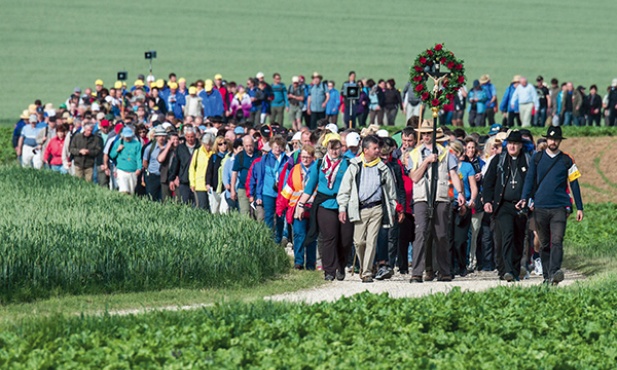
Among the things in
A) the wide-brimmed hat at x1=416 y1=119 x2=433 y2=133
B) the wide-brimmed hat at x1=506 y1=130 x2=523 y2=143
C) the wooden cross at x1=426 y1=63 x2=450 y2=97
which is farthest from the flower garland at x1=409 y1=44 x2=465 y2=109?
the wide-brimmed hat at x1=506 y1=130 x2=523 y2=143

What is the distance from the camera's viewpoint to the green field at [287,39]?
76.7 metres

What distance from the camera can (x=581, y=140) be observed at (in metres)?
41.7

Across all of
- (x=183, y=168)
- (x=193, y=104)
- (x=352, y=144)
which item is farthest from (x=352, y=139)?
(x=193, y=104)

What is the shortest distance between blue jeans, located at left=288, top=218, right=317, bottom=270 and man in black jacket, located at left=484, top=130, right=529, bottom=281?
2.67m

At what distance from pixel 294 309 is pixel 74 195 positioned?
39.5 ft

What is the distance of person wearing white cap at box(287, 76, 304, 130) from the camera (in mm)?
43531

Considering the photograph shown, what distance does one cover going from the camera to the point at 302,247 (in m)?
20.2

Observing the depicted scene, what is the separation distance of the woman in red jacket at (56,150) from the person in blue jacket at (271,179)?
11.2 metres

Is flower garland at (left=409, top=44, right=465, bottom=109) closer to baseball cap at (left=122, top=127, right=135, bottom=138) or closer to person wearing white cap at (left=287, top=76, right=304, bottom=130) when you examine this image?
baseball cap at (left=122, top=127, right=135, bottom=138)

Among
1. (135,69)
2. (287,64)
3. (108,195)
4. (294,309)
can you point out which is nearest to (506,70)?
(287,64)

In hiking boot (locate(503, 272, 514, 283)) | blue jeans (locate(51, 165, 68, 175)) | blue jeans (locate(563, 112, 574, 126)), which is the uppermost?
blue jeans (locate(563, 112, 574, 126))

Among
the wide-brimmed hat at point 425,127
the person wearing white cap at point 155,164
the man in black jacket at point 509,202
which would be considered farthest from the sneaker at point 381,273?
the person wearing white cap at point 155,164

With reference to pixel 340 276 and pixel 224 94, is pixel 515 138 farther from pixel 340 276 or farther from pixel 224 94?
pixel 224 94

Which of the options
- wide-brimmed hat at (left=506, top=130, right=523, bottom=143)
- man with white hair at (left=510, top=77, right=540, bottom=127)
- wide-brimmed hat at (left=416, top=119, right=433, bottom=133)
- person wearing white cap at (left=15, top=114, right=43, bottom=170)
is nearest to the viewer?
wide-brimmed hat at (left=506, top=130, right=523, bottom=143)
